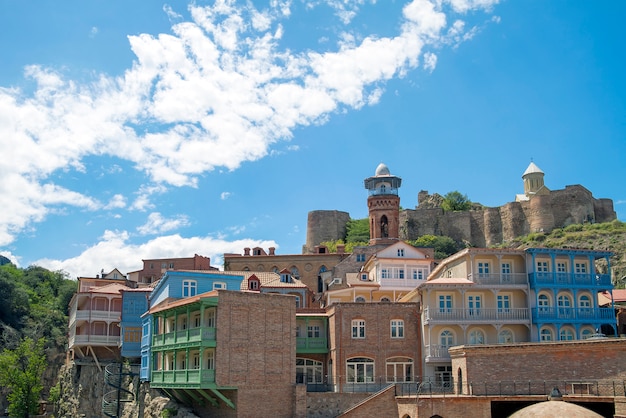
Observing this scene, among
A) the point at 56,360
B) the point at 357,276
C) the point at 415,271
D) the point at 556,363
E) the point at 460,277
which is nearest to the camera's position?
the point at 556,363

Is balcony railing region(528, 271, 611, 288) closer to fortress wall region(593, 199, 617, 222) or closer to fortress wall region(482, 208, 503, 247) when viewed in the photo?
fortress wall region(593, 199, 617, 222)

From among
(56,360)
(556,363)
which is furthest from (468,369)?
(56,360)

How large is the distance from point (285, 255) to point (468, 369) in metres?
38.2

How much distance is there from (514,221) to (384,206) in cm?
2962

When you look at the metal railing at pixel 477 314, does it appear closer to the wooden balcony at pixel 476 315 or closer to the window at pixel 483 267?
the wooden balcony at pixel 476 315

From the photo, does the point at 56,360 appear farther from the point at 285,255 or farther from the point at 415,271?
the point at 415,271

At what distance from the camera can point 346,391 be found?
36906 mm

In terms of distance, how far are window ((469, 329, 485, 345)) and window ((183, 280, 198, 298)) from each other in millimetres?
16574

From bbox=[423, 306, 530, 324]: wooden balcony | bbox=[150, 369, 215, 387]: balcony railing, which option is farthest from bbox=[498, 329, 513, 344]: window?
bbox=[150, 369, 215, 387]: balcony railing

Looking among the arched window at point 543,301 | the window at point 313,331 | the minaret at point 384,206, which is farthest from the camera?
the minaret at point 384,206

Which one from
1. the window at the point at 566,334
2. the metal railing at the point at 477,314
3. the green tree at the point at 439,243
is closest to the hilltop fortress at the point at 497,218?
the green tree at the point at 439,243

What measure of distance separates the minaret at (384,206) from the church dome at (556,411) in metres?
43.6

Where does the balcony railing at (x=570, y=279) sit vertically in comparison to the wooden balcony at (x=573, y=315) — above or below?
above

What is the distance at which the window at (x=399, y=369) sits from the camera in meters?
39.2
